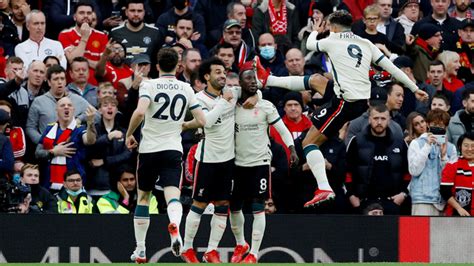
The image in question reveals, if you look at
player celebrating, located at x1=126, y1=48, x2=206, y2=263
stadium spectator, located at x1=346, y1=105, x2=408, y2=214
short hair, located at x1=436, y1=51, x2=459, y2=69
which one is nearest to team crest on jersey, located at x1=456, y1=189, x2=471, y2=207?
stadium spectator, located at x1=346, y1=105, x2=408, y2=214

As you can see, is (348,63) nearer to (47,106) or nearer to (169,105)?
(169,105)

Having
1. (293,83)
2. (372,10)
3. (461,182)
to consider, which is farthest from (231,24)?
(461,182)

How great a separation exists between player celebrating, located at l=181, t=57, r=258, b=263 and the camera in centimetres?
243

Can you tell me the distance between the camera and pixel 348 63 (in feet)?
56.7

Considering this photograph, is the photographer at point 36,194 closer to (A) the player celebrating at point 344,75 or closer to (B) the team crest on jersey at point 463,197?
(A) the player celebrating at point 344,75

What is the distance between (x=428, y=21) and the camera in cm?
2361

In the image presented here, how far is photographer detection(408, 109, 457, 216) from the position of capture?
19.7 meters

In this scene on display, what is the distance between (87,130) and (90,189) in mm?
821

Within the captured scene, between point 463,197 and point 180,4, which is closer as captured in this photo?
point 463,197

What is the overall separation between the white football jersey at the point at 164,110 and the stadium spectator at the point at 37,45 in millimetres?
5189

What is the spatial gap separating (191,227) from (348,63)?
9.38 feet

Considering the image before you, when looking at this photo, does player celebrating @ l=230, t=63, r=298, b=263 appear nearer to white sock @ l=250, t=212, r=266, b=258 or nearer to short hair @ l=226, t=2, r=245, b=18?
white sock @ l=250, t=212, r=266, b=258

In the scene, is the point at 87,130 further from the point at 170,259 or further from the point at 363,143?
the point at 363,143

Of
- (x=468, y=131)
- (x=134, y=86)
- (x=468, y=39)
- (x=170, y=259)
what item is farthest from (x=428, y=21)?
(x=170, y=259)
